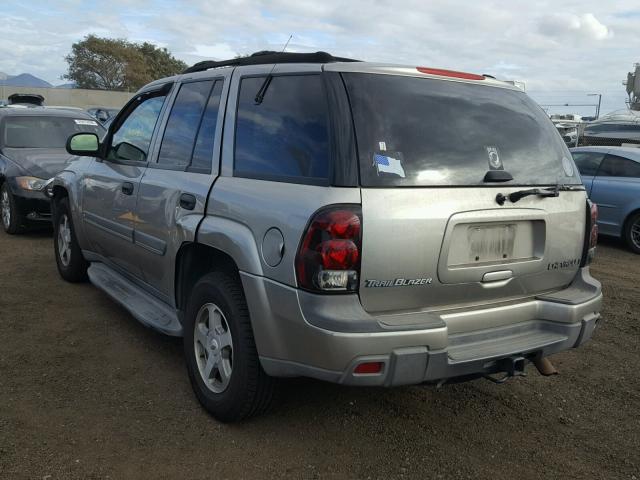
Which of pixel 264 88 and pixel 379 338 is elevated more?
pixel 264 88

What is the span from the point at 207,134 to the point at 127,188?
1.02 m

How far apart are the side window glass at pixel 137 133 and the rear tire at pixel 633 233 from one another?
694cm

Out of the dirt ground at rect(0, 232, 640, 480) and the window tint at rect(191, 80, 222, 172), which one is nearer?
the dirt ground at rect(0, 232, 640, 480)

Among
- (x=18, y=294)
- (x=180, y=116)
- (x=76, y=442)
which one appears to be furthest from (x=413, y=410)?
(x=18, y=294)

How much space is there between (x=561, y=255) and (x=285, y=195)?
4.86ft

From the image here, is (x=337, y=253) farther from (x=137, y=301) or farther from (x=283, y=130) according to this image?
(x=137, y=301)

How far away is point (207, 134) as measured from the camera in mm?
3502

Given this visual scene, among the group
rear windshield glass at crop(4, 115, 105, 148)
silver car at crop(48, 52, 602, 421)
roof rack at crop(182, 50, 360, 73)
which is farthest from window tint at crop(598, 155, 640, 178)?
rear windshield glass at crop(4, 115, 105, 148)

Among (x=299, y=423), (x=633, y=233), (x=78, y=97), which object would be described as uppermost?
(x=78, y=97)

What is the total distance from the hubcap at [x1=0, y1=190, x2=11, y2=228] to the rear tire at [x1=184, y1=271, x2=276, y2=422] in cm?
558

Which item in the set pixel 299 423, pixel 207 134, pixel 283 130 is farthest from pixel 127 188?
pixel 299 423

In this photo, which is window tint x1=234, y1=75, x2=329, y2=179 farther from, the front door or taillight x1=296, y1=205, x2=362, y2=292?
the front door

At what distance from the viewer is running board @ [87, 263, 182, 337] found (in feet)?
12.1

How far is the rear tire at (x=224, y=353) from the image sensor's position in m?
2.94
